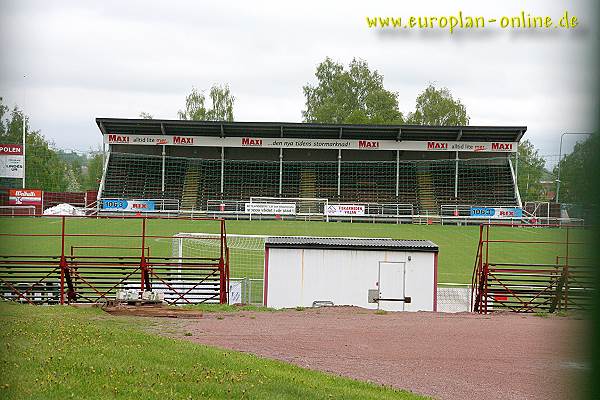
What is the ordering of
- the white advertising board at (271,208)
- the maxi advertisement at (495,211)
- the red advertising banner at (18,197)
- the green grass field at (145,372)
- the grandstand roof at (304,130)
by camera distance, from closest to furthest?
the red advertising banner at (18,197)
the green grass field at (145,372)
the white advertising board at (271,208)
the maxi advertisement at (495,211)
the grandstand roof at (304,130)

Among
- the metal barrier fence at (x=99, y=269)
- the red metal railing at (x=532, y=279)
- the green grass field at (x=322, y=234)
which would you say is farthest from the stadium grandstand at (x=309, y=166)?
the red metal railing at (x=532, y=279)

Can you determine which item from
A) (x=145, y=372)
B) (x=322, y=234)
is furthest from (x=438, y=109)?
(x=145, y=372)

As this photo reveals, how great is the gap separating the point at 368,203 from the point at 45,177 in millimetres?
23455

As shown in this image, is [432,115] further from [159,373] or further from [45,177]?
[159,373]

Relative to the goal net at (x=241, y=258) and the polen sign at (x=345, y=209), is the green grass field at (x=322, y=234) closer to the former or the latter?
the goal net at (x=241, y=258)

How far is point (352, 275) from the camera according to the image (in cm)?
1789

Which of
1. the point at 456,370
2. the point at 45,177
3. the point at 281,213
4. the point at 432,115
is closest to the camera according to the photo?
the point at 456,370

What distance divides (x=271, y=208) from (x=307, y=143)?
6969 mm

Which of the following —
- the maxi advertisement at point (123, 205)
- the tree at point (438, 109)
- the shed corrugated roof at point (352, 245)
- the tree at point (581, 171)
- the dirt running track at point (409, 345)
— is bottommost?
the dirt running track at point (409, 345)

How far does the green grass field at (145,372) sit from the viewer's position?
252 inches

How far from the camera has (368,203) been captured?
4706 cm

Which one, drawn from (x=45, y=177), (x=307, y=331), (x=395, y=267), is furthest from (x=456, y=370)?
(x=45, y=177)

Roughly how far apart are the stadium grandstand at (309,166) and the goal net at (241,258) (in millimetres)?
20115

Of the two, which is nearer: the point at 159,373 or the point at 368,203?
the point at 159,373
